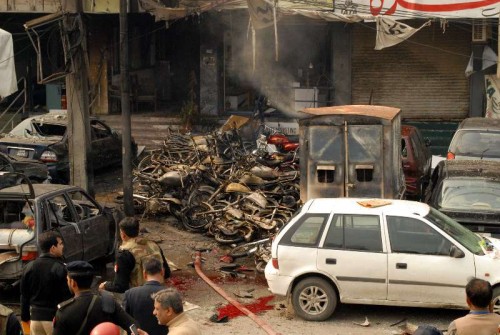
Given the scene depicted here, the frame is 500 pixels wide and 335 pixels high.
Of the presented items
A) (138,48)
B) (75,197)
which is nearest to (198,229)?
(75,197)

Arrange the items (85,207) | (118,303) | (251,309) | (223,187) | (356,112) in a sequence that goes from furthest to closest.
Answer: (223,187) < (356,112) < (85,207) < (251,309) < (118,303)

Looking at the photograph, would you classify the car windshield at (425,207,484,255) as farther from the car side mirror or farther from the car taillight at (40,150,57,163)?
the car taillight at (40,150,57,163)

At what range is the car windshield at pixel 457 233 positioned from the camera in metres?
10.8

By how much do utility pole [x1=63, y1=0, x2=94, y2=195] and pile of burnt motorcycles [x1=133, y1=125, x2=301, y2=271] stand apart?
4.04 ft

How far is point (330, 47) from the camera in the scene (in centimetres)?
2433

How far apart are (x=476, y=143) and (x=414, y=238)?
21.3ft

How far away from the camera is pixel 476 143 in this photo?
16.8 meters

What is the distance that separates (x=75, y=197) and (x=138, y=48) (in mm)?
13872

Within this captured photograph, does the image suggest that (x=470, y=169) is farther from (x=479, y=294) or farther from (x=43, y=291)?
(x=43, y=291)

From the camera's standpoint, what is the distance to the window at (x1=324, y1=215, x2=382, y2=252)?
10914 mm

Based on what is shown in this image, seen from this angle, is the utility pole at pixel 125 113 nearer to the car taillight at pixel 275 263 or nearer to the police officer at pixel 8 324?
the car taillight at pixel 275 263

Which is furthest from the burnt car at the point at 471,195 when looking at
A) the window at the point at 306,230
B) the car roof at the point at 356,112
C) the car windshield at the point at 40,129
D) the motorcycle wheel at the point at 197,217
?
the car windshield at the point at 40,129

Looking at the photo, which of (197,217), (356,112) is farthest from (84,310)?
A: (197,217)

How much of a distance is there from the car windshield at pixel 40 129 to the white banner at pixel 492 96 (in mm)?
10733
